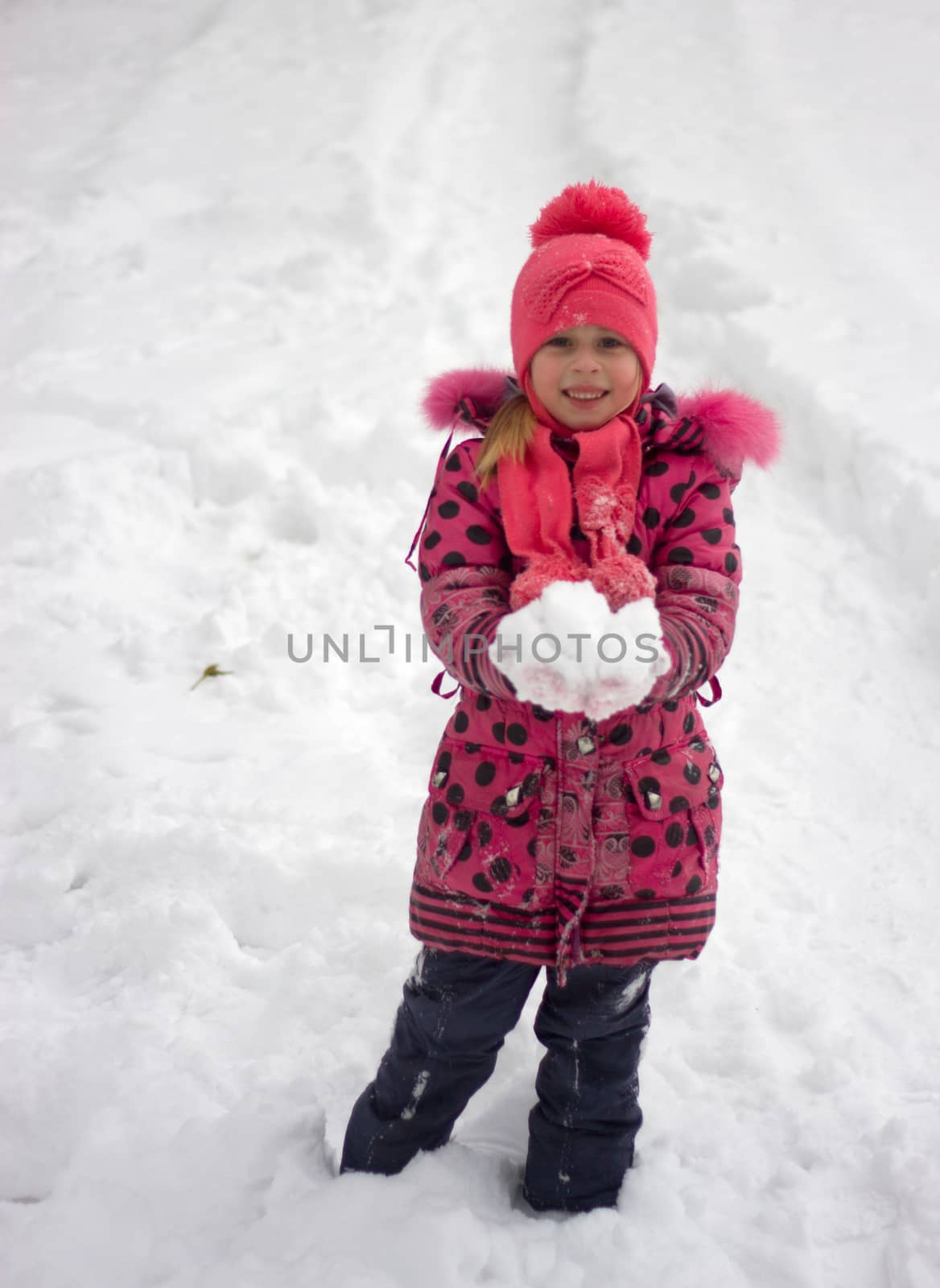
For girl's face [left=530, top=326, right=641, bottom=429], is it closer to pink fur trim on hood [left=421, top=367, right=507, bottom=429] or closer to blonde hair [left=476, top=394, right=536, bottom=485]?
blonde hair [left=476, top=394, right=536, bottom=485]

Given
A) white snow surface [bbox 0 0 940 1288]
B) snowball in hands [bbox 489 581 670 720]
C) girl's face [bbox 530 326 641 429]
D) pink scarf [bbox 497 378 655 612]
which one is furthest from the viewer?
white snow surface [bbox 0 0 940 1288]

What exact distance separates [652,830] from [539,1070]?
53 centimetres

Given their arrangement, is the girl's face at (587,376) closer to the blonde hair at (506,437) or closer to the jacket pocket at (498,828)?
the blonde hair at (506,437)

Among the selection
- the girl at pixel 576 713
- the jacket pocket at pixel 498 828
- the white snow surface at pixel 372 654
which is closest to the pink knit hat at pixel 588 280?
the girl at pixel 576 713

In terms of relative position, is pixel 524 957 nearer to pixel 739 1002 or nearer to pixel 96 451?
pixel 739 1002

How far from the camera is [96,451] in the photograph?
148 inches

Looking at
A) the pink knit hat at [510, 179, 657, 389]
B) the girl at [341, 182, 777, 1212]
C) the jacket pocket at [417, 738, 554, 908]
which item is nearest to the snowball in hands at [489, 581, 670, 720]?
the girl at [341, 182, 777, 1212]

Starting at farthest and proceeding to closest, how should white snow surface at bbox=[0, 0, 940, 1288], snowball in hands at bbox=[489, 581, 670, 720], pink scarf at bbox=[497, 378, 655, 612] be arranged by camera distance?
1. white snow surface at bbox=[0, 0, 940, 1288]
2. pink scarf at bbox=[497, 378, 655, 612]
3. snowball in hands at bbox=[489, 581, 670, 720]

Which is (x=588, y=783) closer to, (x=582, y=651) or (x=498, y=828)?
(x=498, y=828)

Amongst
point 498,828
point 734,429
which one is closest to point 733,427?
point 734,429

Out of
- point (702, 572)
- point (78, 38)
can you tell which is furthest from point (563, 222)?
point (78, 38)

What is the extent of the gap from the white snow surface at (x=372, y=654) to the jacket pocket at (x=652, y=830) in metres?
0.60

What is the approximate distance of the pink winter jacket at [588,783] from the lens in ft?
5.13

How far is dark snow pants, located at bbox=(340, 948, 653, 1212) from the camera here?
1688 millimetres
